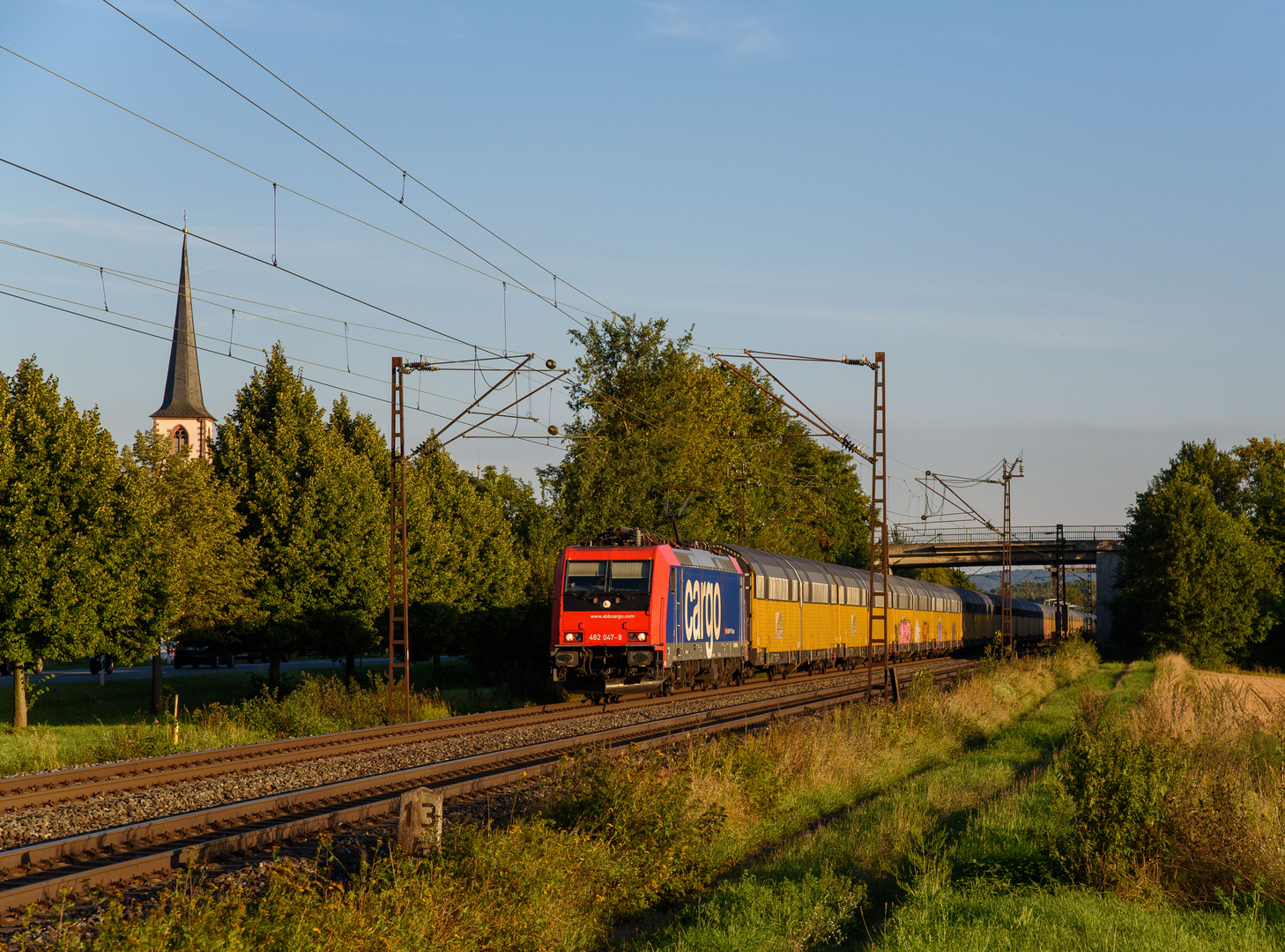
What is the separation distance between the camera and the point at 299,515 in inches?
1358

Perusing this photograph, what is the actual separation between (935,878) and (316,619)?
93.2ft

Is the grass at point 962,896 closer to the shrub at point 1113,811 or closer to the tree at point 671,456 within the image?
the shrub at point 1113,811

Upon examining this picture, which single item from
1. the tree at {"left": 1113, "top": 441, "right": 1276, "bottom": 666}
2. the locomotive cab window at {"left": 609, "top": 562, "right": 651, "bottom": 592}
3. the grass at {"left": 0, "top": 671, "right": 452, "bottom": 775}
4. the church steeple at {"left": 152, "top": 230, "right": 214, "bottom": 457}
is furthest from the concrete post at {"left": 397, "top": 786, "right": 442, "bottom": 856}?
the church steeple at {"left": 152, "top": 230, "right": 214, "bottom": 457}

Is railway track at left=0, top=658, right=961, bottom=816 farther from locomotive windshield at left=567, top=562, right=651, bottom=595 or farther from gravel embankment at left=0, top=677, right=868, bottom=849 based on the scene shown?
locomotive windshield at left=567, top=562, right=651, bottom=595

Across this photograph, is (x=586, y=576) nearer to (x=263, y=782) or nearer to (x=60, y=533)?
(x=60, y=533)

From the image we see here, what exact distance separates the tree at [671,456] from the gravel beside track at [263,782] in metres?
13.2

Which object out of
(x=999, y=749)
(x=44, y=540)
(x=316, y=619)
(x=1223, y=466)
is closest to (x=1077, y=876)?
(x=999, y=749)

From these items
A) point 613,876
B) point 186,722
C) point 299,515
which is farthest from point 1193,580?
point 613,876

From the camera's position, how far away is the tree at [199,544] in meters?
31.3

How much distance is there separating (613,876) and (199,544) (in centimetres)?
2549

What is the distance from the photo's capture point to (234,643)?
36.3 m

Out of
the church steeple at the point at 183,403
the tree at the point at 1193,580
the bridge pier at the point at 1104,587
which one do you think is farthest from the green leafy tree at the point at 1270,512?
the church steeple at the point at 183,403

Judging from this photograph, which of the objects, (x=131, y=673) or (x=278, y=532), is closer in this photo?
(x=278, y=532)

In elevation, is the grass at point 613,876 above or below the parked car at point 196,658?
above
